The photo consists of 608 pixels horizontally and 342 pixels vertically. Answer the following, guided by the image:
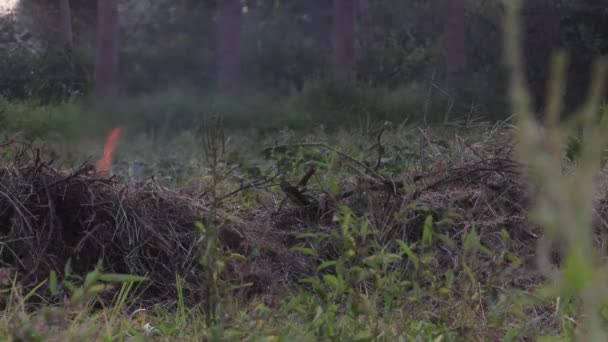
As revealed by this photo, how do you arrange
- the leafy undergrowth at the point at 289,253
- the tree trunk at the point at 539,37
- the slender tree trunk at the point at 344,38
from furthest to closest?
the slender tree trunk at the point at 344,38, the tree trunk at the point at 539,37, the leafy undergrowth at the point at 289,253

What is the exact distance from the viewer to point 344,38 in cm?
681

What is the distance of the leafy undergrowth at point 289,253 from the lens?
1787mm

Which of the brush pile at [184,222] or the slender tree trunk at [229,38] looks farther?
the slender tree trunk at [229,38]

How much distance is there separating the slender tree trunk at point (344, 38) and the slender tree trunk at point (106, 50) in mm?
2247

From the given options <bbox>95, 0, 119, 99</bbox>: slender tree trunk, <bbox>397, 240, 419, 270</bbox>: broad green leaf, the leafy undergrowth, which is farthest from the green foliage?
<bbox>397, 240, 419, 270</bbox>: broad green leaf

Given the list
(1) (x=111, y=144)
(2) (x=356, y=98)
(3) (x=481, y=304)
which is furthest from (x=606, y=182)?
(2) (x=356, y=98)

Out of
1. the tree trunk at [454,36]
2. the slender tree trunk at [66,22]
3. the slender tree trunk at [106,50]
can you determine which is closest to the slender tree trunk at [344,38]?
the tree trunk at [454,36]

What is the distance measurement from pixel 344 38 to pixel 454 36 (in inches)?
36.5

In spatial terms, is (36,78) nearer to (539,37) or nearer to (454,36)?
(454,36)

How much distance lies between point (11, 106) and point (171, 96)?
2.85 ft

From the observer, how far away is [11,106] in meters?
3.79

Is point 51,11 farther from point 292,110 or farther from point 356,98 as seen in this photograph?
point 356,98

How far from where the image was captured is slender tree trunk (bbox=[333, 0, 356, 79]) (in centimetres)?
656

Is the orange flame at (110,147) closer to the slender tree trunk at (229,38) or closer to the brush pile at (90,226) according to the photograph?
the brush pile at (90,226)
